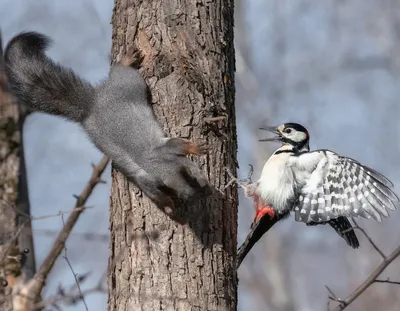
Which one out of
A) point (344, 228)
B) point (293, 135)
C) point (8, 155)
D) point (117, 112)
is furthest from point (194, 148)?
point (8, 155)

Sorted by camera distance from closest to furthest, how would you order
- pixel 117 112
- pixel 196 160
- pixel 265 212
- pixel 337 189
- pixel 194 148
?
pixel 194 148 → pixel 196 160 → pixel 117 112 → pixel 337 189 → pixel 265 212

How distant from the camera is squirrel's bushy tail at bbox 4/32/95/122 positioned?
13.8ft

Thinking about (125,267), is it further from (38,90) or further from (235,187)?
(38,90)

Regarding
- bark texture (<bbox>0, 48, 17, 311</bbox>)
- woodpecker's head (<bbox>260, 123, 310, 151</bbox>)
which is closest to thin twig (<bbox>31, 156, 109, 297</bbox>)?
bark texture (<bbox>0, 48, 17, 311</bbox>)

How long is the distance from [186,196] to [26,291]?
1.38m

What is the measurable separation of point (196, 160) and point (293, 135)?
33.2 inches

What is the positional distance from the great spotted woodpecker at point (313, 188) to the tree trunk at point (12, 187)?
1416 millimetres

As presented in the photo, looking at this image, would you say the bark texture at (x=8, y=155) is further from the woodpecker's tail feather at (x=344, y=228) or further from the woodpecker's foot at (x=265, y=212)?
the woodpecker's tail feather at (x=344, y=228)

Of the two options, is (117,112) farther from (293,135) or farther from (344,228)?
(344,228)

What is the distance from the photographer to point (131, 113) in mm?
4152

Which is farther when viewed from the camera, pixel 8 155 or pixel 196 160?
pixel 8 155

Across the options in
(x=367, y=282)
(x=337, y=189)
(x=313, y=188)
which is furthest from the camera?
(x=313, y=188)

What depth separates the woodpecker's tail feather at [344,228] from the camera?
4383 mm

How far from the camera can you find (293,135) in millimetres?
4531
